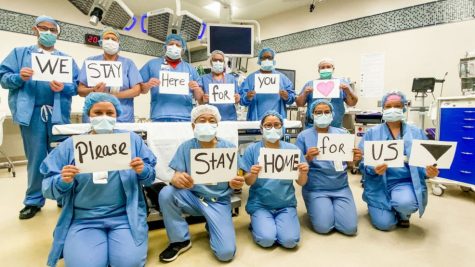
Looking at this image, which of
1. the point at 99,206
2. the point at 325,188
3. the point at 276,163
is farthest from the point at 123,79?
the point at 325,188

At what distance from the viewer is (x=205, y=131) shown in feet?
5.91

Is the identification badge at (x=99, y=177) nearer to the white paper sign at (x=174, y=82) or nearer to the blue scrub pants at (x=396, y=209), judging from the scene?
the white paper sign at (x=174, y=82)

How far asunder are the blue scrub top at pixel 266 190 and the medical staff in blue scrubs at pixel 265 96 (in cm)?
103

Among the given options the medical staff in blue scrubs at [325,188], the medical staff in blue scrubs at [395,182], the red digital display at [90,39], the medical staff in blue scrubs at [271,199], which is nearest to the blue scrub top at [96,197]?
the medical staff in blue scrubs at [271,199]

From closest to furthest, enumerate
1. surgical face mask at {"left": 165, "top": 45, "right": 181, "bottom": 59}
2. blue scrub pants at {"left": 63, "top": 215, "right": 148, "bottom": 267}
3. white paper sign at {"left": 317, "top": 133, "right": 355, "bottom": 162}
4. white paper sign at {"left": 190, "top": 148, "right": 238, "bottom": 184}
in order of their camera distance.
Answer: blue scrub pants at {"left": 63, "top": 215, "right": 148, "bottom": 267} < white paper sign at {"left": 190, "top": 148, "right": 238, "bottom": 184} < white paper sign at {"left": 317, "top": 133, "right": 355, "bottom": 162} < surgical face mask at {"left": 165, "top": 45, "right": 181, "bottom": 59}

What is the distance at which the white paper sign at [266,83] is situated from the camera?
2.91 m

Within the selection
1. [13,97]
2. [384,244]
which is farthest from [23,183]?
[384,244]

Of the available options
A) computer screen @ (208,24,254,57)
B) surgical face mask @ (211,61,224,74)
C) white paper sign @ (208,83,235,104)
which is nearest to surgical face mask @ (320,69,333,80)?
white paper sign @ (208,83,235,104)

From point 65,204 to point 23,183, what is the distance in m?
3.04

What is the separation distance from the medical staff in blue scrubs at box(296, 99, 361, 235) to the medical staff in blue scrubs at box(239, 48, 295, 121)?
749mm

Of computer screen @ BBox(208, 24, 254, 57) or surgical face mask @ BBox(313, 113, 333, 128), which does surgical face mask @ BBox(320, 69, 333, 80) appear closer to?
surgical face mask @ BBox(313, 113, 333, 128)

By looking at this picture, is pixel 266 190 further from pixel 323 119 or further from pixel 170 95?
pixel 170 95

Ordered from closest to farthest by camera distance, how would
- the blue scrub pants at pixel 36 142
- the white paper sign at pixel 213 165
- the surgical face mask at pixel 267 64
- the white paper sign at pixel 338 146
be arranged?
1. the white paper sign at pixel 213 165
2. the white paper sign at pixel 338 146
3. the blue scrub pants at pixel 36 142
4. the surgical face mask at pixel 267 64

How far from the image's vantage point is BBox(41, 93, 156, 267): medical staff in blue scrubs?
1.51 m
